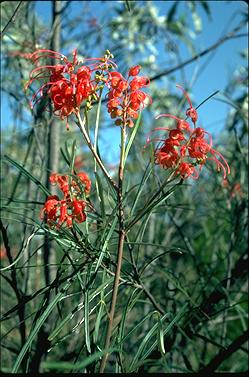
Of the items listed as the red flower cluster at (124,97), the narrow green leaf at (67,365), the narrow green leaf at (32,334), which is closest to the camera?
the narrow green leaf at (67,365)

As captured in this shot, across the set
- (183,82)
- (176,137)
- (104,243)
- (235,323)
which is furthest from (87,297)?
(235,323)

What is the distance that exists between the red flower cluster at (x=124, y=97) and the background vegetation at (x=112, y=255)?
8 centimetres

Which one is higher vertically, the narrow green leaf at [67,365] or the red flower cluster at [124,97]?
the red flower cluster at [124,97]

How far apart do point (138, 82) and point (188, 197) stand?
60.8 inches

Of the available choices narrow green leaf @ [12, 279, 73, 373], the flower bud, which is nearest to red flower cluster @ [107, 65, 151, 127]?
the flower bud

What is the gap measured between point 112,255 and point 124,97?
309 millimetres

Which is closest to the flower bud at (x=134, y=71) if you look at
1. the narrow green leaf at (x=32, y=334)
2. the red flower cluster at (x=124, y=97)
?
the red flower cluster at (x=124, y=97)

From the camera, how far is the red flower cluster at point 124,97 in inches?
25.9

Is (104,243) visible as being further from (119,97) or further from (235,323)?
(235,323)

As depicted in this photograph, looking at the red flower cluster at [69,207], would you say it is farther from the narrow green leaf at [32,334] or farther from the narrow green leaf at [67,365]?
the narrow green leaf at [67,365]

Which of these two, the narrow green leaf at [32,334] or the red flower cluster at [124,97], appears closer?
the narrow green leaf at [32,334]

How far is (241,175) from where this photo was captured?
174cm

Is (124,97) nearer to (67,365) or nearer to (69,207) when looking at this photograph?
(69,207)

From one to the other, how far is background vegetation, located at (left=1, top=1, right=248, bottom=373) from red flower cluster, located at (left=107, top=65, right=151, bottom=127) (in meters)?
0.08
